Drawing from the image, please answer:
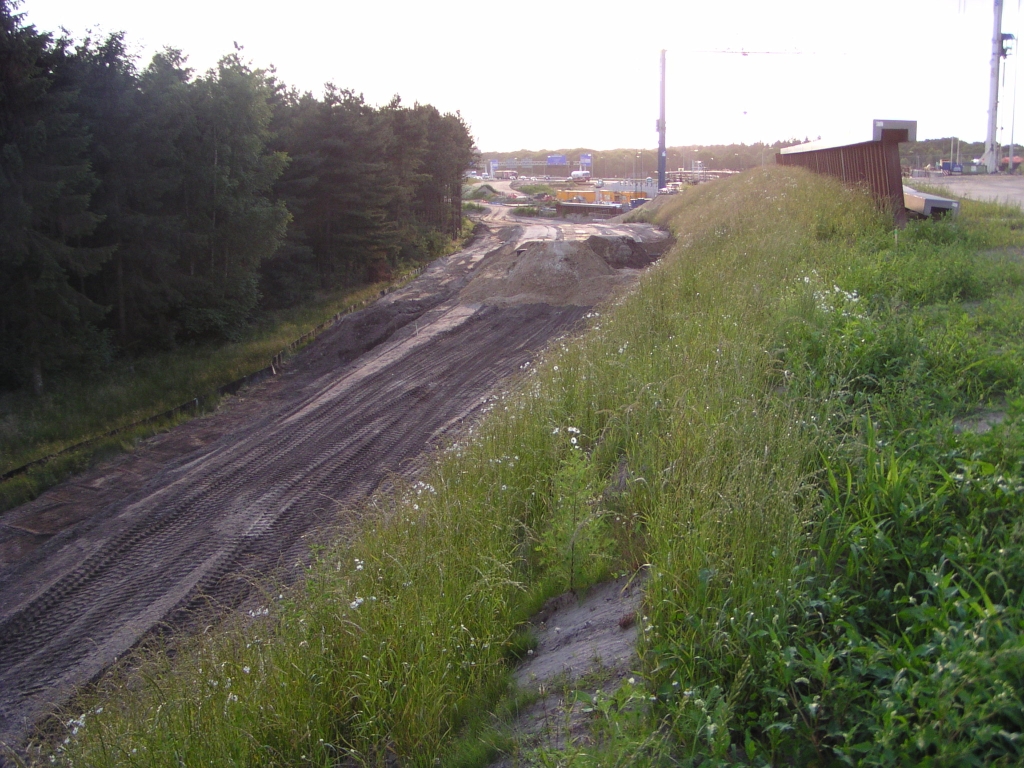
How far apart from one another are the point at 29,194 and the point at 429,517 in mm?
16184

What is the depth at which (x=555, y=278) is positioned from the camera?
23.8m

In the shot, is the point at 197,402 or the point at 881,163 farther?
the point at 197,402

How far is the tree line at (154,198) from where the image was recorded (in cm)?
1747

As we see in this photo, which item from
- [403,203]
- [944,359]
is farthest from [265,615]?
[403,203]

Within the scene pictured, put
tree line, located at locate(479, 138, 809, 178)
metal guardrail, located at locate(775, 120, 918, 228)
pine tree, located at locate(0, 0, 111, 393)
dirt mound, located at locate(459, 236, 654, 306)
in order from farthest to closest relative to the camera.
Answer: tree line, located at locate(479, 138, 809, 178) → dirt mound, located at locate(459, 236, 654, 306) → pine tree, located at locate(0, 0, 111, 393) → metal guardrail, located at locate(775, 120, 918, 228)

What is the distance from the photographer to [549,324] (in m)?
20.4

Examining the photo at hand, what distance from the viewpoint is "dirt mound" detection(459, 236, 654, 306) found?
22.7m

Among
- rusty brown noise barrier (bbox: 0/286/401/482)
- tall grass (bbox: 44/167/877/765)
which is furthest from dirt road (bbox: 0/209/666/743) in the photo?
tall grass (bbox: 44/167/877/765)

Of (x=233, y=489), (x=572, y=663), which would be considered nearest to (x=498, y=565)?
(x=572, y=663)

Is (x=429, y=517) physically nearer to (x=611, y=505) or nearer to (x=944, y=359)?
(x=611, y=505)

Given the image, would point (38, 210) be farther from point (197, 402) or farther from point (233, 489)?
point (233, 489)

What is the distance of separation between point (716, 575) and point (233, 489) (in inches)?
371

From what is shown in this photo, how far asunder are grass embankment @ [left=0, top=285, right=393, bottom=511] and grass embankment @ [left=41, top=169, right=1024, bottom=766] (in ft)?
30.4

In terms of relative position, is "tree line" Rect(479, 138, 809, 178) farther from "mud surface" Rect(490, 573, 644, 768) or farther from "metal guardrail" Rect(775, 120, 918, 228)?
"mud surface" Rect(490, 573, 644, 768)
